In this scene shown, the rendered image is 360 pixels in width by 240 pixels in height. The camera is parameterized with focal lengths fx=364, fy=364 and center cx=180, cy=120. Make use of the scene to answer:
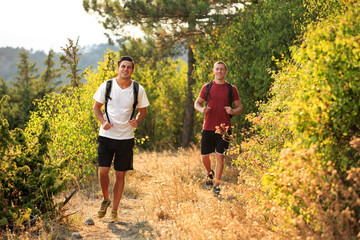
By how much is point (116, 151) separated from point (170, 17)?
6930 millimetres

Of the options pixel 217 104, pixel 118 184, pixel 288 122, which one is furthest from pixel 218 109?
pixel 288 122

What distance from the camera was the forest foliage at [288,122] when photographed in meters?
2.71

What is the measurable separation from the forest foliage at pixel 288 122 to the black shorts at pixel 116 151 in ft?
1.51

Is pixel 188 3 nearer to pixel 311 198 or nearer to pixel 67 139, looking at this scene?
pixel 67 139

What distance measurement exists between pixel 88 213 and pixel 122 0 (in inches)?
301

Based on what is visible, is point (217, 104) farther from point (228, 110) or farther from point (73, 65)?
point (73, 65)

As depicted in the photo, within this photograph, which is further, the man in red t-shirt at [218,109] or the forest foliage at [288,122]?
the man in red t-shirt at [218,109]

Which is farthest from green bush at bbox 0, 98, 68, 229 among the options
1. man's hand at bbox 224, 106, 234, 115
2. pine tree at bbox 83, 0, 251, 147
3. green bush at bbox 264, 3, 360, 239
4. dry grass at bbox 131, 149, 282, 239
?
pine tree at bbox 83, 0, 251, 147

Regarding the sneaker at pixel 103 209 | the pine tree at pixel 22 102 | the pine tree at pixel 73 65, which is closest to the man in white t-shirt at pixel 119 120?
the sneaker at pixel 103 209

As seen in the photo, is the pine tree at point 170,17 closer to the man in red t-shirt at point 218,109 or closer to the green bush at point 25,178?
the man in red t-shirt at point 218,109

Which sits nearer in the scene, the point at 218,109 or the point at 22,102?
the point at 218,109

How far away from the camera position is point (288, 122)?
3.67 metres

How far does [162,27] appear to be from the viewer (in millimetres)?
11289

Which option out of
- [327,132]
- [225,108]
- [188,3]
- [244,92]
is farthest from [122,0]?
[327,132]
